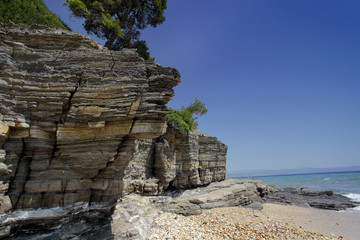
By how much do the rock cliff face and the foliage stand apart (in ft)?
35.3

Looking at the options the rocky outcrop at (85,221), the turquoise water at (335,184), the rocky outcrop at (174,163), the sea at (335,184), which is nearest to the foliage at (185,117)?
the rocky outcrop at (174,163)

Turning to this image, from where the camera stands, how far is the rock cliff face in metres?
7.99

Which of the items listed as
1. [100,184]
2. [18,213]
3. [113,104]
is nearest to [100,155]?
[100,184]

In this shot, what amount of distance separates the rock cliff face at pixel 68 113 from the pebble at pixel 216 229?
3.59 m

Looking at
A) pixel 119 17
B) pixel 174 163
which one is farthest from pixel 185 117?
pixel 119 17

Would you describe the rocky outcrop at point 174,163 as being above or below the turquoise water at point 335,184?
above

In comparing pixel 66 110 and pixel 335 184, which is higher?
pixel 66 110

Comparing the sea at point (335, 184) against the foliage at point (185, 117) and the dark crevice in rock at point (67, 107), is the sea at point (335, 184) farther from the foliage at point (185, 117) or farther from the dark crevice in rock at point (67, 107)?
the dark crevice in rock at point (67, 107)

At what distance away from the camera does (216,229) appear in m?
11.1

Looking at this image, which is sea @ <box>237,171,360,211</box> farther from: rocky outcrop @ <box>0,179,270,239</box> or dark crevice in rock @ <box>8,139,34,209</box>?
dark crevice in rock @ <box>8,139,34,209</box>

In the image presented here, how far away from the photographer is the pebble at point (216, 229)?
395 inches

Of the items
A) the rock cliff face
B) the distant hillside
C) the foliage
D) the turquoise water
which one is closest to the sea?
the turquoise water

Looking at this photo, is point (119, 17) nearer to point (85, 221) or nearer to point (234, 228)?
point (85, 221)

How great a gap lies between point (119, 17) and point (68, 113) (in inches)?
792
